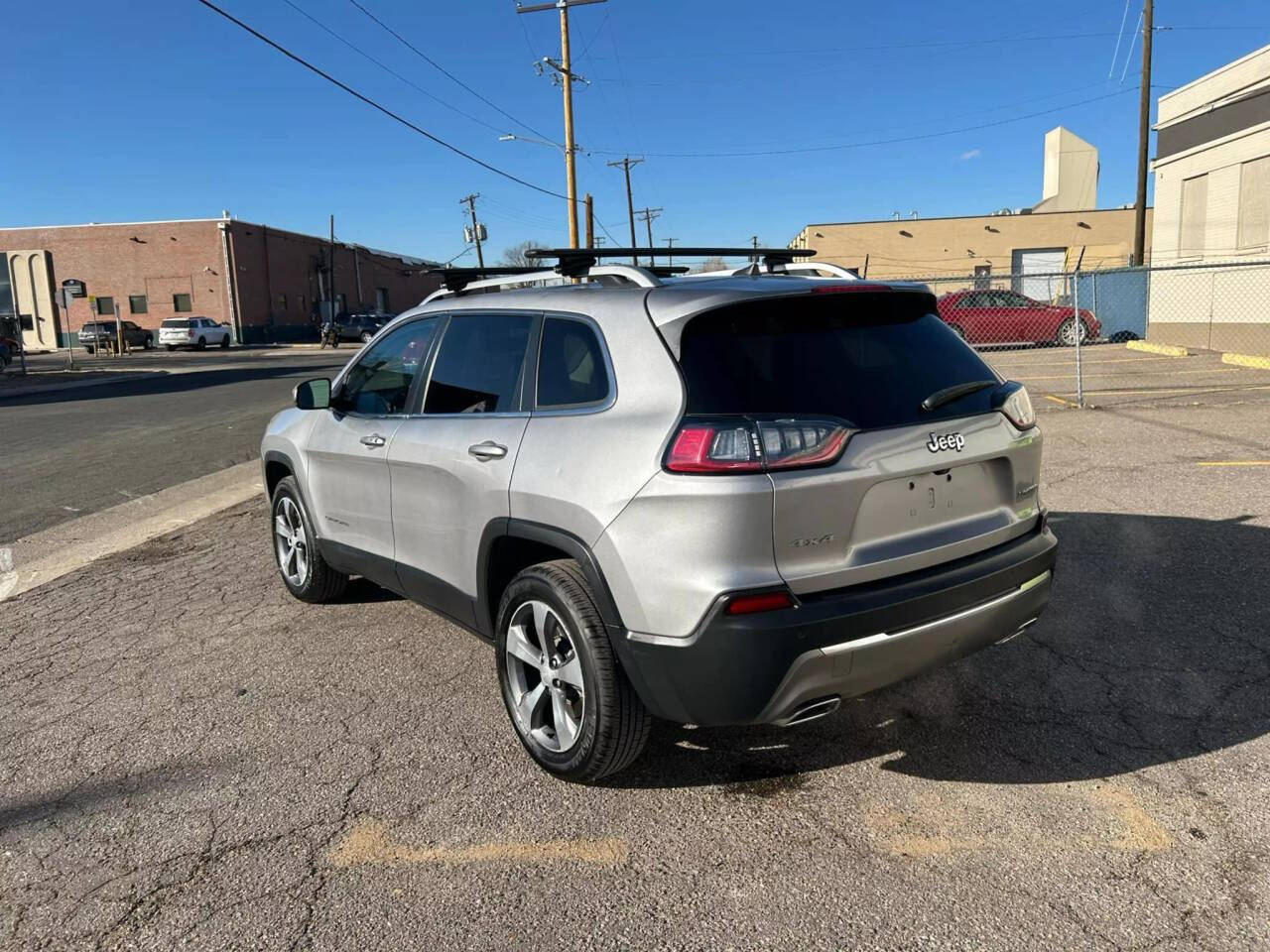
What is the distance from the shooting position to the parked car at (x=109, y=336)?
49.4 meters

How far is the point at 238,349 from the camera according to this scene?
2072 inches

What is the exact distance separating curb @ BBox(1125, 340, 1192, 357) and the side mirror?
20889mm

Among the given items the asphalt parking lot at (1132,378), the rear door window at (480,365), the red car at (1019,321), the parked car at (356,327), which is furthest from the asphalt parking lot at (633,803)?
the parked car at (356,327)

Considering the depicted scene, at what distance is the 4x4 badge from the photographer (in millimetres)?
2945

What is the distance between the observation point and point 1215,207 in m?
22.2

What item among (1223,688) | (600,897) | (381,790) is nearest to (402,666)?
(381,790)

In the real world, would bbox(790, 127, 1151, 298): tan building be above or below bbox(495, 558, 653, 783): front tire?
above

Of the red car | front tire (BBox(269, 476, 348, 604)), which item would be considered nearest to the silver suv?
front tire (BBox(269, 476, 348, 604))

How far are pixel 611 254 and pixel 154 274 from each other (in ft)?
200

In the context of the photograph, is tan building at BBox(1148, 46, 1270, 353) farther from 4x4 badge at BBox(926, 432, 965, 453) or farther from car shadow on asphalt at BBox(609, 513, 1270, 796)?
4x4 badge at BBox(926, 432, 965, 453)

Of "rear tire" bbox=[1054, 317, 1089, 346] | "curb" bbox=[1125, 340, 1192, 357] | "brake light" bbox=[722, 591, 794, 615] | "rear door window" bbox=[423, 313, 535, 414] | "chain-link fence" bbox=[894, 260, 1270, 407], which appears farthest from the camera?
"rear tire" bbox=[1054, 317, 1089, 346]

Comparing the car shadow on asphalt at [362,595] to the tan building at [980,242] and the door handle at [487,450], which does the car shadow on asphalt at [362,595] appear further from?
the tan building at [980,242]

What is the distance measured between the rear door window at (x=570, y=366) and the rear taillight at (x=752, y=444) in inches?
18.5

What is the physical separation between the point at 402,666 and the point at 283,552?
5.45 feet
